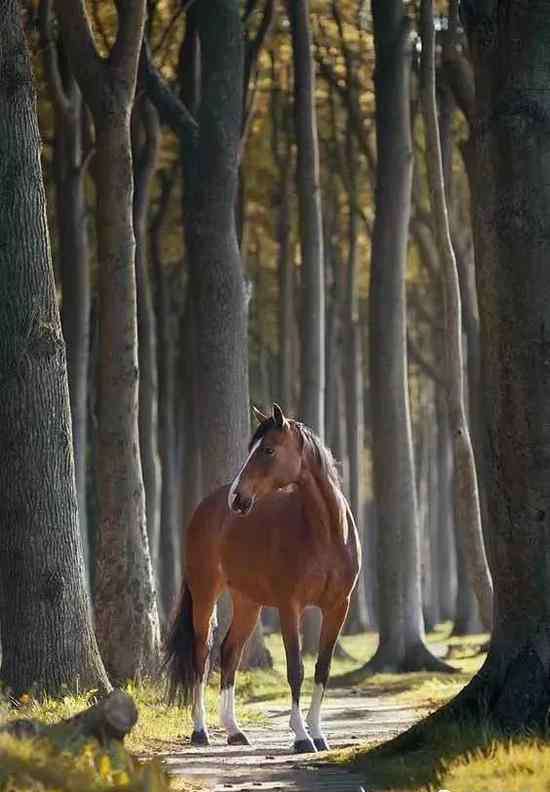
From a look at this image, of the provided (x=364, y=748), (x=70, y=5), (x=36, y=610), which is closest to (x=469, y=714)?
(x=364, y=748)

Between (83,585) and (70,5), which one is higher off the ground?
(70,5)

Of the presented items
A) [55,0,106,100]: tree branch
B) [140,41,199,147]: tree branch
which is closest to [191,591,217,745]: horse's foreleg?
[55,0,106,100]: tree branch

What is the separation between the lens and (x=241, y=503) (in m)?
13.9

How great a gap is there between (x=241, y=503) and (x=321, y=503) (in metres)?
0.89

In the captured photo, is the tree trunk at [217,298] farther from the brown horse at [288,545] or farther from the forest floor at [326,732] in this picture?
the brown horse at [288,545]

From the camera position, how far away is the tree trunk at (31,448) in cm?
1523

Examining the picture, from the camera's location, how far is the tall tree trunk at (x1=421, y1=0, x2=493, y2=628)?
2145 cm

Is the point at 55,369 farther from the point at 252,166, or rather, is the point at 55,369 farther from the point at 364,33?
the point at 252,166

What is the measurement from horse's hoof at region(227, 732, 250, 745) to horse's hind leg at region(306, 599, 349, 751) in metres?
0.65

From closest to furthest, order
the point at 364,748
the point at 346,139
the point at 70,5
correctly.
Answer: the point at 364,748, the point at 70,5, the point at 346,139

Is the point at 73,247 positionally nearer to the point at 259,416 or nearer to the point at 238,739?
the point at 259,416

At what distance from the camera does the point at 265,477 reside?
552 inches

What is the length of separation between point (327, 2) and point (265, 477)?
68.9 ft

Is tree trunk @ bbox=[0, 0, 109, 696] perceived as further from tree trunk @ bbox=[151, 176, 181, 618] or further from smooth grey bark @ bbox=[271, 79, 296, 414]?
smooth grey bark @ bbox=[271, 79, 296, 414]
